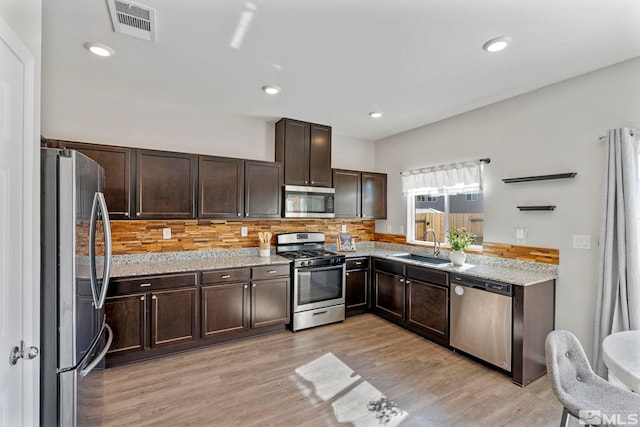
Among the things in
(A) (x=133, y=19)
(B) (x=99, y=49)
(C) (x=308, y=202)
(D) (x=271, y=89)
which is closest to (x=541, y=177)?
(C) (x=308, y=202)

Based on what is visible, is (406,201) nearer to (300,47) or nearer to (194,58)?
(300,47)

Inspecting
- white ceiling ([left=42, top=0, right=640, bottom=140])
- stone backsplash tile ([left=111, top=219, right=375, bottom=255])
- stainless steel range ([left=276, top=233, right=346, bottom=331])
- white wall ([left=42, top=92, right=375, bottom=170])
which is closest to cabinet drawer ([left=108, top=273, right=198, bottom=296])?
stone backsplash tile ([left=111, top=219, right=375, bottom=255])

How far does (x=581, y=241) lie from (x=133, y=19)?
3900 mm

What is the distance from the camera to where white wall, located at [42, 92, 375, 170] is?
2947 mm

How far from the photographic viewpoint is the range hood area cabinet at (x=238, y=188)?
3.33 meters

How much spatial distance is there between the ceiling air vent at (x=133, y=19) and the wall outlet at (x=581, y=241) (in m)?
3.73

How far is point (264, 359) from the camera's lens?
9.59 ft

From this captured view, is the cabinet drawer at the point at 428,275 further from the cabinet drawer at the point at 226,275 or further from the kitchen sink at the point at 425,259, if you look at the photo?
the cabinet drawer at the point at 226,275

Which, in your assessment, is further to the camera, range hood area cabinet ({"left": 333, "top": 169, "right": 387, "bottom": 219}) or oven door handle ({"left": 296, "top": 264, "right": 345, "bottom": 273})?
range hood area cabinet ({"left": 333, "top": 169, "right": 387, "bottom": 219})

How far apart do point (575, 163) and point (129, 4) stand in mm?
3656

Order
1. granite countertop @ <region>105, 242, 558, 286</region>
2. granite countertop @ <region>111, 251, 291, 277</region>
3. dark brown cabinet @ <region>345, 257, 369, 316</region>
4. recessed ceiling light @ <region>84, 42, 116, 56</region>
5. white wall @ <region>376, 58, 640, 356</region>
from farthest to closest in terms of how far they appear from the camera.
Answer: dark brown cabinet @ <region>345, 257, 369, 316</region>, granite countertop @ <region>111, 251, 291, 277</region>, granite countertop @ <region>105, 242, 558, 286</region>, white wall @ <region>376, 58, 640, 356</region>, recessed ceiling light @ <region>84, 42, 116, 56</region>

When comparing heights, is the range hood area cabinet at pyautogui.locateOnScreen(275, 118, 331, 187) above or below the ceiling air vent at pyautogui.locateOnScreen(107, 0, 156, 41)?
below

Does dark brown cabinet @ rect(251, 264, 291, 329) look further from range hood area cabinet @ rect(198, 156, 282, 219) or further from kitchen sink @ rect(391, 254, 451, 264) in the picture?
kitchen sink @ rect(391, 254, 451, 264)

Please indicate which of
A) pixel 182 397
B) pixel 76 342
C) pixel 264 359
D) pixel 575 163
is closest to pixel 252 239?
pixel 264 359
